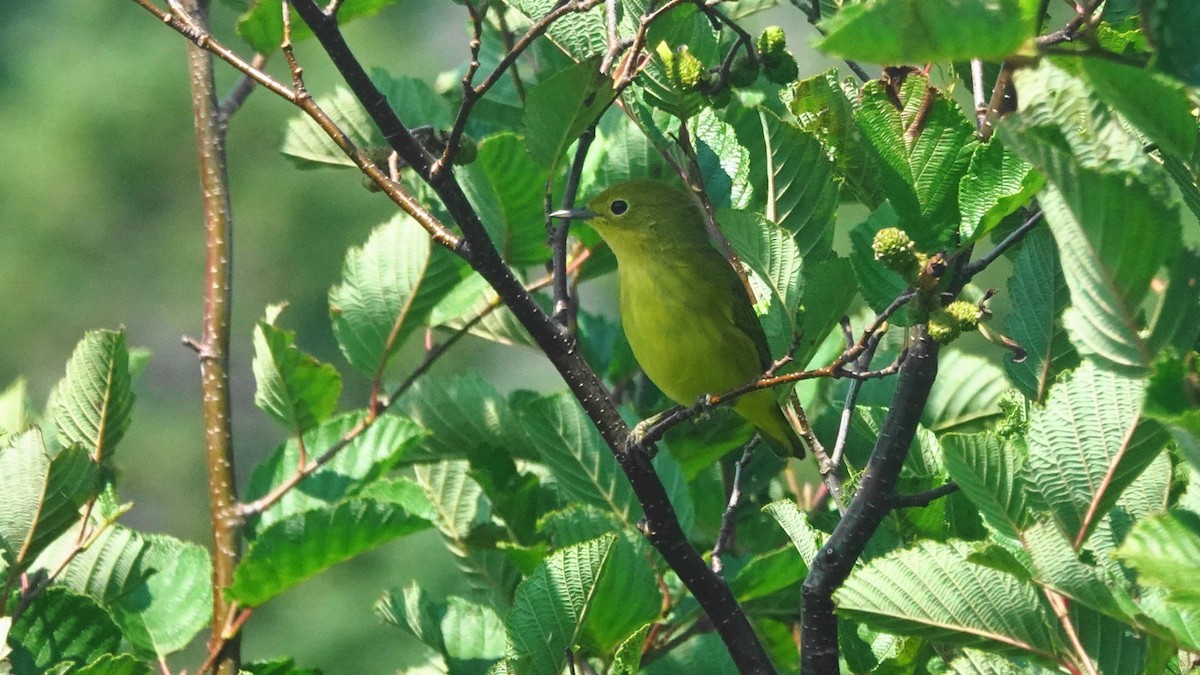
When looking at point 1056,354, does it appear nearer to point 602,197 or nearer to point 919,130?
point 919,130

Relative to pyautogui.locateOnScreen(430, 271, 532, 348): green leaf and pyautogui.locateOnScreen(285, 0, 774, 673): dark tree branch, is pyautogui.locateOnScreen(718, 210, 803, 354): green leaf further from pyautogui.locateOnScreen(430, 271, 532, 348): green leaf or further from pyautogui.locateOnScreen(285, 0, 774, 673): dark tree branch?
pyautogui.locateOnScreen(430, 271, 532, 348): green leaf

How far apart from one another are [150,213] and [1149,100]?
1908 cm

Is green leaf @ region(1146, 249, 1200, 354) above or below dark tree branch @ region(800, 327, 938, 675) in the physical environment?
above

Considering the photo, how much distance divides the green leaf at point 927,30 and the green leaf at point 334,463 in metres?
1.24

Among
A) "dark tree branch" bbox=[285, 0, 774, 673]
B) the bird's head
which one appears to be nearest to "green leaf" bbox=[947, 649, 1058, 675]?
"dark tree branch" bbox=[285, 0, 774, 673]

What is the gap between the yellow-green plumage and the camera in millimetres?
2744

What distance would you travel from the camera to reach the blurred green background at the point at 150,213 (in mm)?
16391

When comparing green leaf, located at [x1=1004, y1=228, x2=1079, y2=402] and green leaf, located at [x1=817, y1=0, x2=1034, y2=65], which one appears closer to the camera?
green leaf, located at [x1=817, y1=0, x2=1034, y2=65]

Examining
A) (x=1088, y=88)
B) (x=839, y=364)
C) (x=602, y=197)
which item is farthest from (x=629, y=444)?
(x=602, y=197)

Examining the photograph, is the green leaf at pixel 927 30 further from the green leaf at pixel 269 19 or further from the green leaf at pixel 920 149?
the green leaf at pixel 269 19

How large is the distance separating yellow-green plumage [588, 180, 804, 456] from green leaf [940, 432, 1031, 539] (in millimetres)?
1392

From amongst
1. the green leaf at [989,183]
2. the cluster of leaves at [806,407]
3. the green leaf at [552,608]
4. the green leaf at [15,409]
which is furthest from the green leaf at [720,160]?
the green leaf at [15,409]

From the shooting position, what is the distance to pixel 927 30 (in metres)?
0.80

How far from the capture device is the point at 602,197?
2547 millimetres
